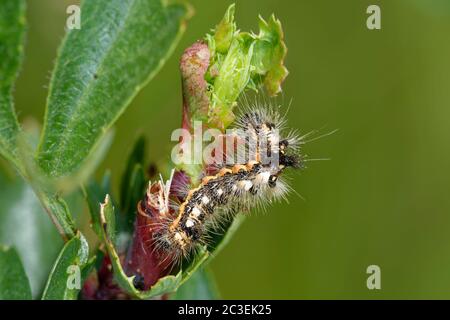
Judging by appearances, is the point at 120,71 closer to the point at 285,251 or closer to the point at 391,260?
the point at 285,251

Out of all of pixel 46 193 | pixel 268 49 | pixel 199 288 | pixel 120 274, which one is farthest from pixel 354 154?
pixel 46 193

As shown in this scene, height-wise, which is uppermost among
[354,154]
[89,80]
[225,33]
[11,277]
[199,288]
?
[225,33]

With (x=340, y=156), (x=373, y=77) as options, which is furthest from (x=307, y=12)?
(x=340, y=156)

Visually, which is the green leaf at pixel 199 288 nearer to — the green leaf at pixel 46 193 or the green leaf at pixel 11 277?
the green leaf at pixel 11 277

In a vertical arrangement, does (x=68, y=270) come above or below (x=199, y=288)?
above

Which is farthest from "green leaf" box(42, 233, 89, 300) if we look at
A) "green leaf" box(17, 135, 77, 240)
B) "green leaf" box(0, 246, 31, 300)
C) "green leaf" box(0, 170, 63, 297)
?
"green leaf" box(0, 170, 63, 297)

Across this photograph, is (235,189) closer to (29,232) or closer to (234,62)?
(234,62)
